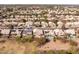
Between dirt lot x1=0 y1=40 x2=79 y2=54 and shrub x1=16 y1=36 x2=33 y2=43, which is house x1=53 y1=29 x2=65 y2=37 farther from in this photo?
shrub x1=16 y1=36 x2=33 y2=43

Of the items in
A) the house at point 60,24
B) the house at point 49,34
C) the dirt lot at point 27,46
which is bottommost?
the dirt lot at point 27,46

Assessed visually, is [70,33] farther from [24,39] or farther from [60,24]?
[24,39]

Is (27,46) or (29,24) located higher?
(29,24)

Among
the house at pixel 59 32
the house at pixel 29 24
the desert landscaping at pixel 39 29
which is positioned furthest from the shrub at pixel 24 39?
the house at pixel 59 32

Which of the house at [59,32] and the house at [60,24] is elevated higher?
the house at [60,24]

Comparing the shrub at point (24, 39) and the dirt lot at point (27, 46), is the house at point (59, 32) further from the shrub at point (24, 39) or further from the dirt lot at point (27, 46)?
the shrub at point (24, 39)

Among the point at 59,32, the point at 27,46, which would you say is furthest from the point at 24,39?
the point at 59,32

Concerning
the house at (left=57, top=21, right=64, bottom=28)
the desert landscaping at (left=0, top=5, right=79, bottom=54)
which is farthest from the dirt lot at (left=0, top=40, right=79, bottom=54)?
the house at (left=57, top=21, right=64, bottom=28)
